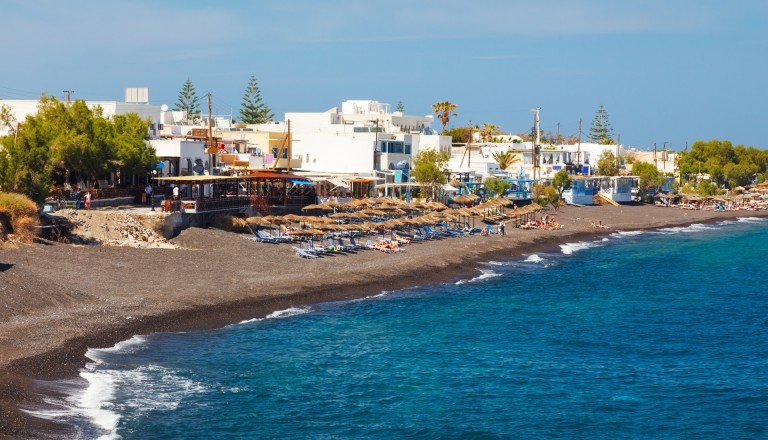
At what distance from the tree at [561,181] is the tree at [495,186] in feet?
37.1

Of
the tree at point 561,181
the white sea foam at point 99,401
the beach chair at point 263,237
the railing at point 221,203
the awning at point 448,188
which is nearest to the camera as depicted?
the white sea foam at point 99,401

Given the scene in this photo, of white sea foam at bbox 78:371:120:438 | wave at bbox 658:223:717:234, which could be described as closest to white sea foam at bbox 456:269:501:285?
white sea foam at bbox 78:371:120:438

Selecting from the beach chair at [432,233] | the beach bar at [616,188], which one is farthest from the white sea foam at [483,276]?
the beach bar at [616,188]

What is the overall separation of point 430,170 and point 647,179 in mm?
41672

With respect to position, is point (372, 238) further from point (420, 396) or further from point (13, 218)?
point (420, 396)

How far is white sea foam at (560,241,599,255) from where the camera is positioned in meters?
66.2

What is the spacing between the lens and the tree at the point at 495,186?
275 ft

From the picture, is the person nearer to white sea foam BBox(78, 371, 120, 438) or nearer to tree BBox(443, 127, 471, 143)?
white sea foam BBox(78, 371, 120, 438)

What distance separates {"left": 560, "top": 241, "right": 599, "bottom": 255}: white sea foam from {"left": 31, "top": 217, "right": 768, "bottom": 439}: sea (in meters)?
17.3

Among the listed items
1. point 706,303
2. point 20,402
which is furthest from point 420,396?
point 706,303

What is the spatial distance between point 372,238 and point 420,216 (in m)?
7.74

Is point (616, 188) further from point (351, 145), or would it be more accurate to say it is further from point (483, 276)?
point (483, 276)

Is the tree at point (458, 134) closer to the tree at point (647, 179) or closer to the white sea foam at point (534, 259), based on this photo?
the tree at point (647, 179)

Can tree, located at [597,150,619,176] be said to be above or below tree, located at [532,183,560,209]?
above
